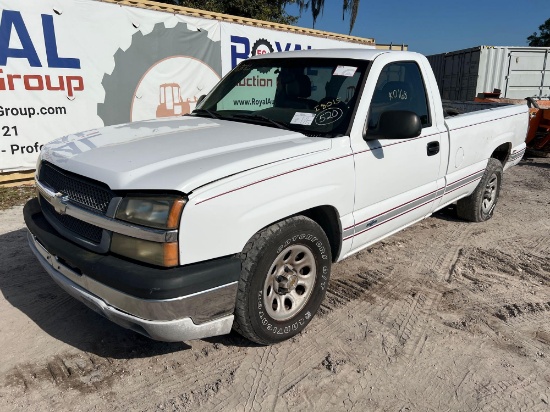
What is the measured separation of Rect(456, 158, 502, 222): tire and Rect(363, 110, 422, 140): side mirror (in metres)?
2.46

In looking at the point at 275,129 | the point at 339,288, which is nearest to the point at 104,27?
the point at 275,129

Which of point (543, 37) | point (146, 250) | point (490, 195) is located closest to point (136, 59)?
point (490, 195)

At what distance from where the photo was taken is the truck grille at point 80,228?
2439 mm

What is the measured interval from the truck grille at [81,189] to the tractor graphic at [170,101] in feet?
19.1

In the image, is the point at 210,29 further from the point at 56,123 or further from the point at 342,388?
the point at 342,388

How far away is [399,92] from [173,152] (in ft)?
6.72

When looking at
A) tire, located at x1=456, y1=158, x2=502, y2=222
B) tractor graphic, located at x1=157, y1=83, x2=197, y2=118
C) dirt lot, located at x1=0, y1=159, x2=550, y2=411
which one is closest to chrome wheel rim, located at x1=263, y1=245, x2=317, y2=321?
dirt lot, located at x1=0, y1=159, x2=550, y2=411

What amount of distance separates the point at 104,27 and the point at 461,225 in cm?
630

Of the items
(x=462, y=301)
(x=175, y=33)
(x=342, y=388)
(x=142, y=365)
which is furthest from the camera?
(x=175, y=33)

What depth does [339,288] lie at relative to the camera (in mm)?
3717

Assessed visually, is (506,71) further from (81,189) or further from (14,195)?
(81,189)

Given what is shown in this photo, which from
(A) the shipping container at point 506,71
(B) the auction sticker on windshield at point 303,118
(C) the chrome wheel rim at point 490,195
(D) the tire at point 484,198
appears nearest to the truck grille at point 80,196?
(B) the auction sticker on windshield at point 303,118

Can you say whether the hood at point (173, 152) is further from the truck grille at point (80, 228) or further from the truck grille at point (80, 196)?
the truck grille at point (80, 228)

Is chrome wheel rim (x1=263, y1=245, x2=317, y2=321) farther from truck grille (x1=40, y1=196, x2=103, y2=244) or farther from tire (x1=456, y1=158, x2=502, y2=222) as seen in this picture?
tire (x1=456, y1=158, x2=502, y2=222)
